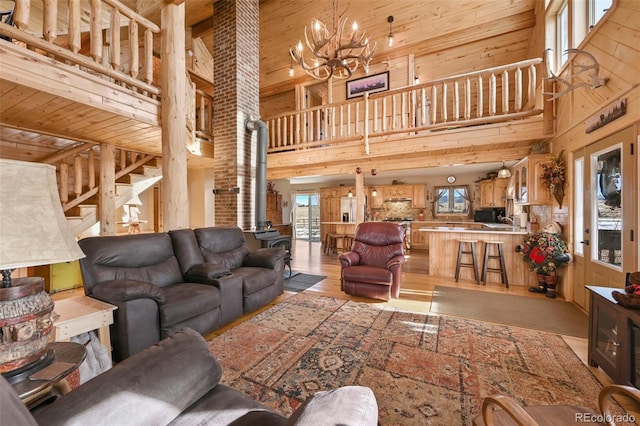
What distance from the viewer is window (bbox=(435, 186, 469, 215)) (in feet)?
28.2

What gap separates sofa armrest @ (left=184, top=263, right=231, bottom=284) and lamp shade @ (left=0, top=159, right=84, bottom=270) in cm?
193

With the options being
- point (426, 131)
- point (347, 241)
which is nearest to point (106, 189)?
point (347, 241)

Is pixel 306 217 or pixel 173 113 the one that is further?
pixel 306 217

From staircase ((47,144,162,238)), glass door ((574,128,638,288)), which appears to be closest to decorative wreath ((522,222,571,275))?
glass door ((574,128,638,288))

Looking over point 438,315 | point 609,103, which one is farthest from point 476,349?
point 609,103

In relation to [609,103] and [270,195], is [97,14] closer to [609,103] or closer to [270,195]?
[609,103]

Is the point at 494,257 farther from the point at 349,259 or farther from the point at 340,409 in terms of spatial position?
the point at 340,409

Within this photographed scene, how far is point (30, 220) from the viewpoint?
2.95 feet

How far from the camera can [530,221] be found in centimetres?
483

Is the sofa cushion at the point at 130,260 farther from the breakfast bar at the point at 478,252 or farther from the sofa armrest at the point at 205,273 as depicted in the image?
the breakfast bar at the point at 478,252

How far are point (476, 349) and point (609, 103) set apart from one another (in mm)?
2793

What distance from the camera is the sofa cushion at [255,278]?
3.15 meters

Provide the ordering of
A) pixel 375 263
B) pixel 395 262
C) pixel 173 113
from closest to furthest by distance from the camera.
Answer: pixel 173 113
pixel 395 262
pixel 375 263

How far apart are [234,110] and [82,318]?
403 centimetres
